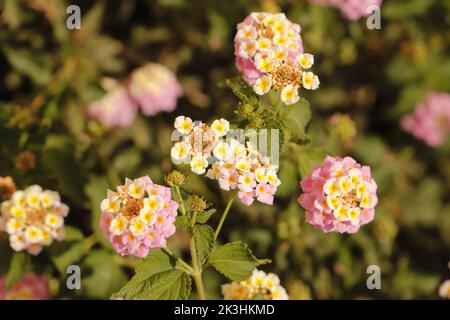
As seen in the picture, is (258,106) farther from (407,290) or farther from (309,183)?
(407,290)

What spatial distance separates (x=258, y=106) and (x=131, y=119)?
1430 mm

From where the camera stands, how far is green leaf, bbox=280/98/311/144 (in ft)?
6.54

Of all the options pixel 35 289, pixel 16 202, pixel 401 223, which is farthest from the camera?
pixel 401 223

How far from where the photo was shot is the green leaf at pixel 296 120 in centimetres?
199

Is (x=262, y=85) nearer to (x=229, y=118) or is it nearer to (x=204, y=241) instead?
(x=204, y=241)

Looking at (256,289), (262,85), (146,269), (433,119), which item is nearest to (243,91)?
(262,85)

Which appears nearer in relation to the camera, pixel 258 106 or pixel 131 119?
pixel 258 106

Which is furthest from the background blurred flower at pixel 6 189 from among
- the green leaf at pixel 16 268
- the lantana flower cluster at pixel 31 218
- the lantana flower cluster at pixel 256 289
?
the lantana flower cluster at pixel 256 289

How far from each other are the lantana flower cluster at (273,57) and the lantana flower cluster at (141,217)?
463 millimetres

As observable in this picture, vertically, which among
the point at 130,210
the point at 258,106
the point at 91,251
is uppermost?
the point at 258,106

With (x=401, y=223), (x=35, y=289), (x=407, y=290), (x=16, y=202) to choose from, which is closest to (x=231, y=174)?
(x=16, y=202)

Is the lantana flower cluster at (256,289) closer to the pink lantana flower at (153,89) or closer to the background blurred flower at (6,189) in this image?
the background blurred flower at (6,189)

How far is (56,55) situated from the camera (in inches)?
121

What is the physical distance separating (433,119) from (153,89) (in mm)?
1773
